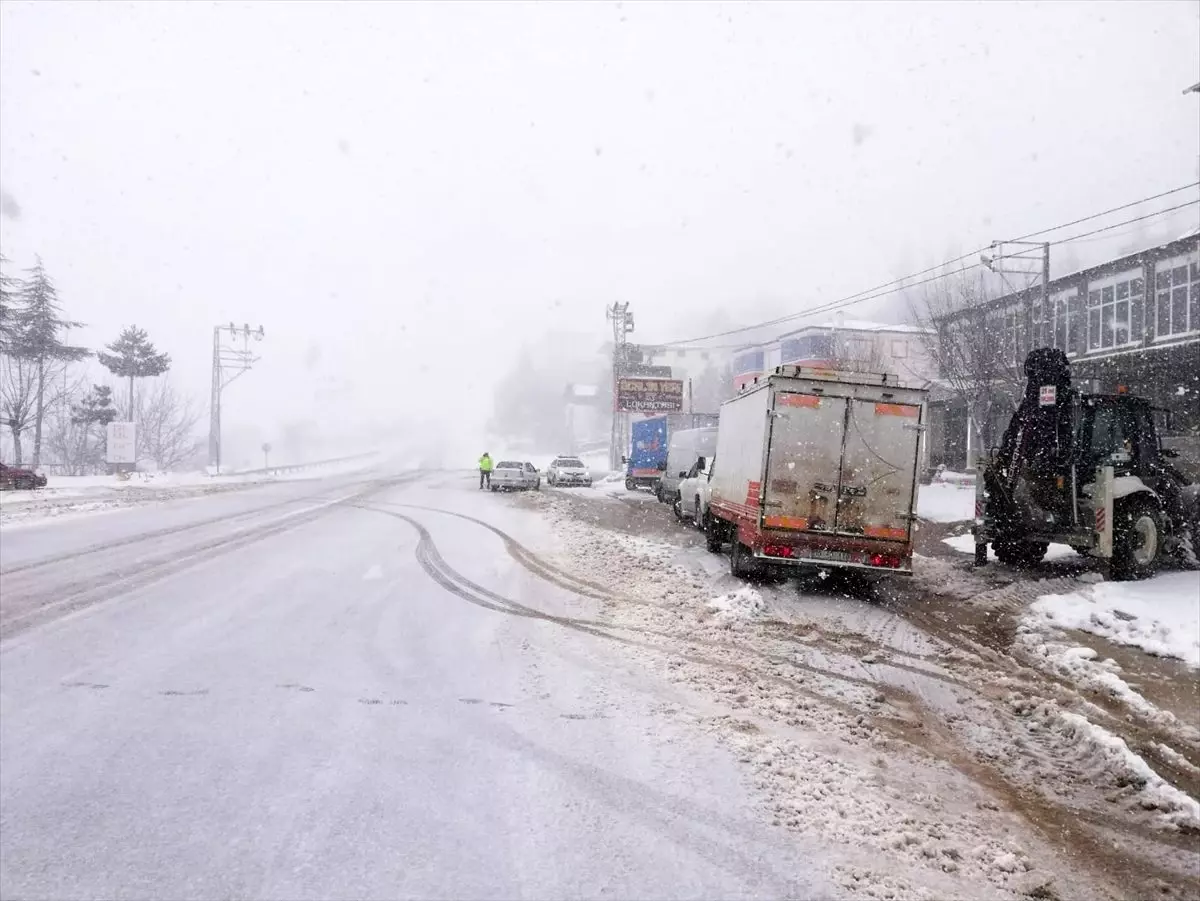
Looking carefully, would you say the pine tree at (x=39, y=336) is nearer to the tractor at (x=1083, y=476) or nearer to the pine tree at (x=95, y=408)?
the pine tree at (x=95, y=408)

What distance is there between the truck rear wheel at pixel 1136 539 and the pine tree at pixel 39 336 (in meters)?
58.0

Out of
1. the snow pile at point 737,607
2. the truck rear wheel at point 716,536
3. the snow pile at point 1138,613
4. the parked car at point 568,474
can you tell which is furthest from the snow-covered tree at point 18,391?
the snow pile at point 1138,613

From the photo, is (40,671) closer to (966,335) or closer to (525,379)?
(966,335)

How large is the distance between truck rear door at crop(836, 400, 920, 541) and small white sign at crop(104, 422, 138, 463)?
4716cm

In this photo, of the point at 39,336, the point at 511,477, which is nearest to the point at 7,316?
the point at 39,336

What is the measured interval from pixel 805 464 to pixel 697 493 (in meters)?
7.99

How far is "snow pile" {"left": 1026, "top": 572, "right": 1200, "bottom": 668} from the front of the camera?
7.82 meters

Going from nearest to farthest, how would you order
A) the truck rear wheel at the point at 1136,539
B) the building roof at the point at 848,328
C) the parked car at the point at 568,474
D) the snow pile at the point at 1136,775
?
the snow pile at the point at 1136,775, the truck rear wheel at the point at 1136,539, the parked car at the point at 568,474, the building roof at the point at 848,328

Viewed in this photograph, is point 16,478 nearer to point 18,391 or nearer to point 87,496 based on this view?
point 87,496

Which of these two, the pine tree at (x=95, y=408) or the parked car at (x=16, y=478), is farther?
the pine tree at (x=95, y=408)

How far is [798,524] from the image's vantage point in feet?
34.1

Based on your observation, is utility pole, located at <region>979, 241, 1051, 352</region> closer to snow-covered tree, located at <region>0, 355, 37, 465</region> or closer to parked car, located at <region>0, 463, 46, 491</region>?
parked car, located at <region>0, 463, 46, 491</region>

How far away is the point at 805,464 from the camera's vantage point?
411 inches

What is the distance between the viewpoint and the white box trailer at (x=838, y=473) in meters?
10.4
